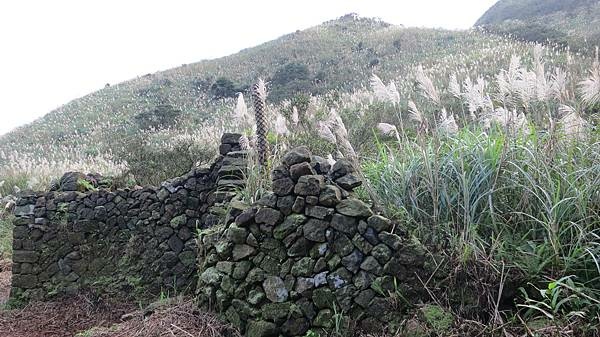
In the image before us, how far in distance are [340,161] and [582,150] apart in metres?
1.73

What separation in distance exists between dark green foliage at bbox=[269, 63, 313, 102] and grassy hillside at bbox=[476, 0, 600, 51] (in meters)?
10.7

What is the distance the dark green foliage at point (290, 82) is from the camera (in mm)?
22077

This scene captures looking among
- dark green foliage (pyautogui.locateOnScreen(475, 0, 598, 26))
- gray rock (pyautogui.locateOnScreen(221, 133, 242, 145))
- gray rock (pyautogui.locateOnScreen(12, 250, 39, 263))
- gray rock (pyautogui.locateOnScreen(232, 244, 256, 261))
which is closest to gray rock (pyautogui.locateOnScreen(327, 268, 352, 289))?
gray rock (pyautogui.locateOnScreen(232, 244, 256, 261))

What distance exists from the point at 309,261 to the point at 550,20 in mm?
39439

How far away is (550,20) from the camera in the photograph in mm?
36656

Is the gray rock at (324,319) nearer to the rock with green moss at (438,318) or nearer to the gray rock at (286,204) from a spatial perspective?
the rock with green moss at (438,318)

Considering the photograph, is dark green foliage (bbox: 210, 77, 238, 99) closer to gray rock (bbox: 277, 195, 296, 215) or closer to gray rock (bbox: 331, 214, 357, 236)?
gray rock (bbox: 277, 195, 296, 215)

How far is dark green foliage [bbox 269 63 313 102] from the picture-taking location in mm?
22077

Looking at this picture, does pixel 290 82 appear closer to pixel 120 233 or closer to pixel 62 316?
pixel 120 233

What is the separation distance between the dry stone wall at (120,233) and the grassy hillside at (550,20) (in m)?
14.7

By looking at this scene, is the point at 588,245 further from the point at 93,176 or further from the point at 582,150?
the point at 93,176

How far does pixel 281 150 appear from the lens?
5.70m

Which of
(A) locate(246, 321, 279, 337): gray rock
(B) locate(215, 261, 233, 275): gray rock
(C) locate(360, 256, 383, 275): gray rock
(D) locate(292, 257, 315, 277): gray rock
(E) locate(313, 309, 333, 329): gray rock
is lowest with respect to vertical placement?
(A) locate(246, 321, 279, 337): gray rock

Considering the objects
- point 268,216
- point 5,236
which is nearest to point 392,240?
point 268,216
